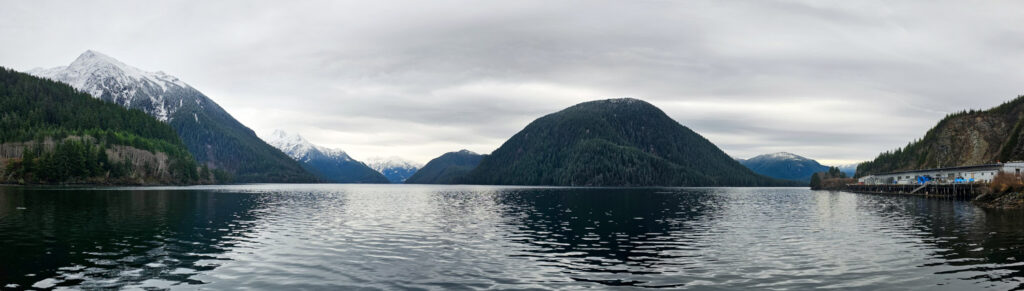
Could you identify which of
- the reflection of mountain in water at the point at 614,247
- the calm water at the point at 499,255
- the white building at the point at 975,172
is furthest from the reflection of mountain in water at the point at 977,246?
the white building at the point at 975,172

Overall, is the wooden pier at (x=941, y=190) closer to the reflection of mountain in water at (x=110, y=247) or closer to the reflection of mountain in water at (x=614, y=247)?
the reflection of mountain in water at (x=614, y=247)

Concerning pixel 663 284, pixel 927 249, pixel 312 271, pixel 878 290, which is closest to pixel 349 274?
pixel 312 271

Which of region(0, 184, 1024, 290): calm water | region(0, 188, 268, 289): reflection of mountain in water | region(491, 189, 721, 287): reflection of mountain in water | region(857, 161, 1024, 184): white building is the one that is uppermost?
region(857, 161, 1024, 184): white building

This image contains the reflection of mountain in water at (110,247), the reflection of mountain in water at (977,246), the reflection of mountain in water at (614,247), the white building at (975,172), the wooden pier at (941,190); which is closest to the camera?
the reflection of mountain in water at (110,247)

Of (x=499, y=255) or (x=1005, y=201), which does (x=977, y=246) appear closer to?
(x=499, y=255)

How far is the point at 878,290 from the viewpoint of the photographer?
88.6 ft

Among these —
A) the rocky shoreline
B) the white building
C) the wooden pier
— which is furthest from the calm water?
the white building

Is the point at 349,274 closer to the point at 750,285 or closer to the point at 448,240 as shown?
the point at 448,240

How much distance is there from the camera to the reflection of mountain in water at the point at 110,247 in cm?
2889

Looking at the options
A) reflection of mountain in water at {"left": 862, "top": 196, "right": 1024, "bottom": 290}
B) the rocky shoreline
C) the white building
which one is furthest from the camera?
the white building

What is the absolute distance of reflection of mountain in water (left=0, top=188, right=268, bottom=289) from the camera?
28891mm

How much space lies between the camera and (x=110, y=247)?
4012cm

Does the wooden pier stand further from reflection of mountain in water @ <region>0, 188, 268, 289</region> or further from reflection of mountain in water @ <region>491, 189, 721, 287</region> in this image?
reflection of mountain in water @ <region>0, 188, 268, 289</region>

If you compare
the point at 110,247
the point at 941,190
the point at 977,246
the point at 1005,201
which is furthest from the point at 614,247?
the point at 941,190
